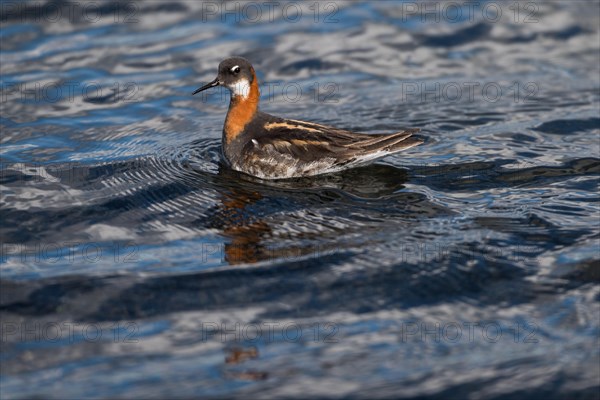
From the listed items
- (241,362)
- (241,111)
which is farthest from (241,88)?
(241,362)

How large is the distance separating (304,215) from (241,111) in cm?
230

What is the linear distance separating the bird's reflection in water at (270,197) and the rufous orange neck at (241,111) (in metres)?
0.54

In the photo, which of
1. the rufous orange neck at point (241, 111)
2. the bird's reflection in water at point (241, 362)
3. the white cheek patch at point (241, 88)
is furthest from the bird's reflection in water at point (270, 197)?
the bird's reflection in water at point (241, 362)

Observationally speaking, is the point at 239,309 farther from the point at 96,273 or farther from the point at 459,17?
the point at 459,17

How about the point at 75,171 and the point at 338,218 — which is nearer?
the point at 338,218

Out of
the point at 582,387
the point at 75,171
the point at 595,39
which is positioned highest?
the point at 595,39

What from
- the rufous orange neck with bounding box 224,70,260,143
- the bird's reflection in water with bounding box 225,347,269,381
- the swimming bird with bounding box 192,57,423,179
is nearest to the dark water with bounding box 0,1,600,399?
the bird's reflection in water with bounding box 225,347,269,381

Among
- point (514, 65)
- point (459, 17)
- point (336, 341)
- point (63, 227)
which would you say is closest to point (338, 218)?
point (336, 341)

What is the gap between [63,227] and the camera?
31.1 ft

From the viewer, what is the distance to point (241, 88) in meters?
11.4

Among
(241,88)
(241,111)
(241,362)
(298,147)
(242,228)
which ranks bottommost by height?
(241,362)

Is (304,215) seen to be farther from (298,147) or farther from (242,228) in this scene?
(298,147)

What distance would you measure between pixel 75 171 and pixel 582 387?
652cm

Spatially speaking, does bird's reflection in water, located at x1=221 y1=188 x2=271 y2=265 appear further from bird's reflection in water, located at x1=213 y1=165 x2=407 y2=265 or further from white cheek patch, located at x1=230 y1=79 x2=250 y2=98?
white cheek patch, located at x1=230 y1=79 x2=250 y2=98
